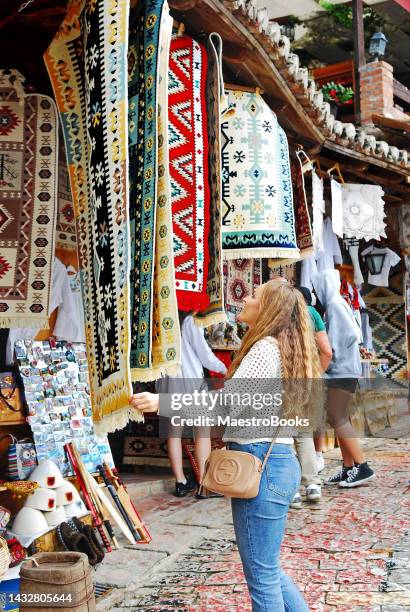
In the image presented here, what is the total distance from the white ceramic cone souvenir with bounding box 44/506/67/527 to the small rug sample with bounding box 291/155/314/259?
12.4ft

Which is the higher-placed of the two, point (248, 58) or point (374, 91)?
point (374, 91)

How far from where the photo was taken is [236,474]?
9.40 feet

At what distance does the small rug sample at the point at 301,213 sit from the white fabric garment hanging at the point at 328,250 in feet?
4.35

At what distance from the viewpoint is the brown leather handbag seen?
2.84m

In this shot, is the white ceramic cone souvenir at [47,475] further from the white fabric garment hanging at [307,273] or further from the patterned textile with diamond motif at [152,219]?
the white fabric garment hanging at [307,273]

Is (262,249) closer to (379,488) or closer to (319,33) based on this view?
(379,488)

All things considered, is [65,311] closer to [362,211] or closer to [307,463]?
[307,463]

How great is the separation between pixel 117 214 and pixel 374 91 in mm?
8481

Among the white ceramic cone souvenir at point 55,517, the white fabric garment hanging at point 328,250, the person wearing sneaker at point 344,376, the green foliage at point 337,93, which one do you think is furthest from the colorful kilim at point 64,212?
the green foliage at point 337,93

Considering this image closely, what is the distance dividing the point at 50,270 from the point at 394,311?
33.0 feet

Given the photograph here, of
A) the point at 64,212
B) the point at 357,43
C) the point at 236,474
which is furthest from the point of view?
the point at 357,43

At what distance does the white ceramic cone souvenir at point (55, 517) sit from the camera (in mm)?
4496

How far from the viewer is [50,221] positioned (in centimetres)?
445

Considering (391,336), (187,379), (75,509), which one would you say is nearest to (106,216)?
(75,509)
